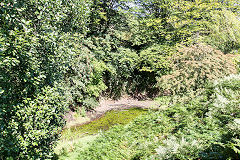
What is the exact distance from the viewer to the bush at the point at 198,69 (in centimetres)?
722

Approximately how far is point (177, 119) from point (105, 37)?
31.4 feet

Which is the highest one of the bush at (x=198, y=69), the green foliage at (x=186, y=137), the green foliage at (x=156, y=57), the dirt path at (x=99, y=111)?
the green foliage at (x=156, y=57)

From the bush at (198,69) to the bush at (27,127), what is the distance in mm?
5779

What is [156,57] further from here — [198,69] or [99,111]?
[99,111]

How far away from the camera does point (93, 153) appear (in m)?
4.23

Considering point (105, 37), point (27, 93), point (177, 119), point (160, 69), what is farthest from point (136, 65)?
point (27, 93)

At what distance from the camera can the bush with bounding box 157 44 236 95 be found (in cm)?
722

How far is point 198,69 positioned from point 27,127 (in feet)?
23.2

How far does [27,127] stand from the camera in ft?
10.1

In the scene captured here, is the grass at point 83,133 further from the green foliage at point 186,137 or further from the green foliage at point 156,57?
the green foliage at point 156,57

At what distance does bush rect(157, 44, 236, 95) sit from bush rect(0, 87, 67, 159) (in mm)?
5779

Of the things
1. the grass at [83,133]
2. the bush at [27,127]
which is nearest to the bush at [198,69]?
the grass at [83,133]

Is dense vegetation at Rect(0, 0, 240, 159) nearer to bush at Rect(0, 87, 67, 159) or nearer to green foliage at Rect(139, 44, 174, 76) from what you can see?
bush at Rect(0, 87, 67, 159)

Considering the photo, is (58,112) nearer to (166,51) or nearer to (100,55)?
(100,55)
